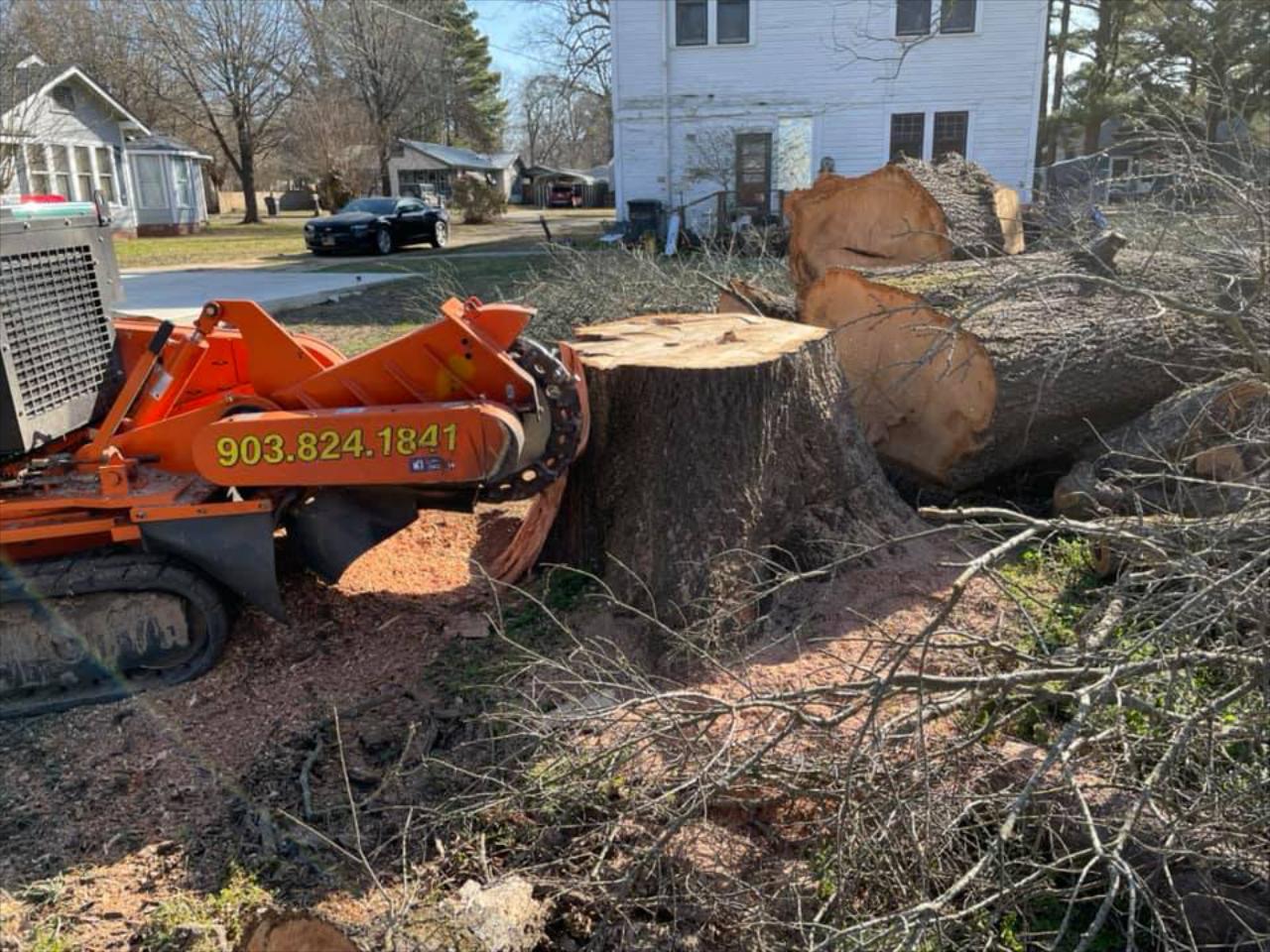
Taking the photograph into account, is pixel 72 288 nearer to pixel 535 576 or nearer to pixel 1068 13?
pixel 535 576

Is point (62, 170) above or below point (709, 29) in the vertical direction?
below

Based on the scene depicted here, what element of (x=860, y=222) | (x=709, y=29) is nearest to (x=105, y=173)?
(x=709, y=29)

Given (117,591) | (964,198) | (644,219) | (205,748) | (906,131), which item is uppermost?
(906,131)

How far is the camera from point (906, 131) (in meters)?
21.2

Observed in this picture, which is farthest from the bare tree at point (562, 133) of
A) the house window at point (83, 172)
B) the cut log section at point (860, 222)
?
the cut log section at point (860, 222)

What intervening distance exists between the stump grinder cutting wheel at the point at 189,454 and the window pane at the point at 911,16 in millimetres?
18983

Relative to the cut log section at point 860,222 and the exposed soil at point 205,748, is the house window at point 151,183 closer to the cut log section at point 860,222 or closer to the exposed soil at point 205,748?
the cut log section at point 860,222

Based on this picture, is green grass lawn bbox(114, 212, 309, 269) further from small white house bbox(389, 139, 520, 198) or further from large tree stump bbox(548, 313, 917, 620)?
large tree stump bbox(548, 313, 917, 620)

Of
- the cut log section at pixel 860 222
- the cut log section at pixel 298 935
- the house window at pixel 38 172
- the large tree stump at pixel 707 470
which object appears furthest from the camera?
the house window at pixel 38 172

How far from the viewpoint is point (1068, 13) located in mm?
29266

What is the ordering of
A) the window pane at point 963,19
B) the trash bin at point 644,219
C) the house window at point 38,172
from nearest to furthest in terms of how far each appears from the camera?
the window pane at point 963,19 < the trash bin at point 644,219 < the house window at point 38,172

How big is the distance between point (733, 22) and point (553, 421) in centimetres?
1932

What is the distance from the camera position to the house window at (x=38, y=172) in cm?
2633

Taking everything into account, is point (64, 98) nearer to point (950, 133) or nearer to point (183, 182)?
point (183, 182)
